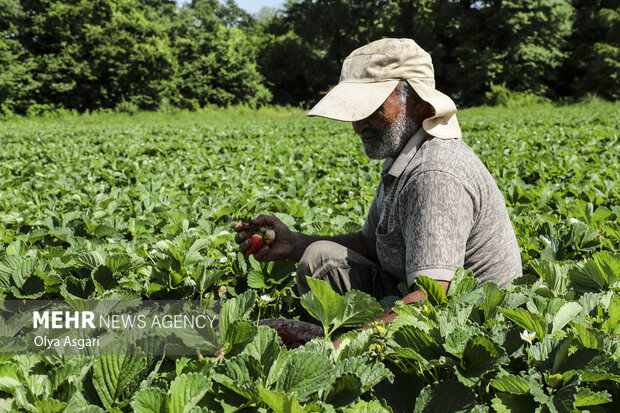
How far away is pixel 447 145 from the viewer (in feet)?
6.27

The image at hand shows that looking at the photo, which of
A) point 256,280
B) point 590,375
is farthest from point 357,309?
point 256,280

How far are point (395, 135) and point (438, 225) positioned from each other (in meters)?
0.50

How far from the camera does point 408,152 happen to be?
78.7 inches

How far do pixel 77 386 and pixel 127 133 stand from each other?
13.1 meters

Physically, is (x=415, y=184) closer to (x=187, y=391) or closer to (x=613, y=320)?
(x=613, y=320)

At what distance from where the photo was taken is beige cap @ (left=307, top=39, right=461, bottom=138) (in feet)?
6.40

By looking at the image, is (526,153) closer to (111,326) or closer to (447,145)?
(447,145)

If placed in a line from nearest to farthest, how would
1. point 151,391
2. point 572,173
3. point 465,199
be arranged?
1. point 151,391
2. point 465,199
3. point 572,173

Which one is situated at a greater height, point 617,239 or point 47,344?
point 617,239

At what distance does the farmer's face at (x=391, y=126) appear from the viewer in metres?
2.02

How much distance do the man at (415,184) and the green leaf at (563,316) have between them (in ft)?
1.46

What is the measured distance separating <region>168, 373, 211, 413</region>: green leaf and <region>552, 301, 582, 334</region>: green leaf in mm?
842

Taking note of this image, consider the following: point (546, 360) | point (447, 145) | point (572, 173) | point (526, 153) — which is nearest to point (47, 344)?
point (546, 360)

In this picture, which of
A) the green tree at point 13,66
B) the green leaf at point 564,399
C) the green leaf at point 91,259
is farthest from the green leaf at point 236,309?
the green tree at point 13,66
